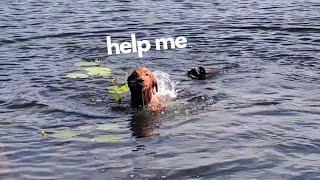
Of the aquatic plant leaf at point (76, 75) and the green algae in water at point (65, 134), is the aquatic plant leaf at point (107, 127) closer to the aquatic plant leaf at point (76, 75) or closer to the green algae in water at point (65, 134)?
the green algae in water at point (65, 134)

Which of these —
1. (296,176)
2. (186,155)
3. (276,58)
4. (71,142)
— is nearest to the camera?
(296,176)

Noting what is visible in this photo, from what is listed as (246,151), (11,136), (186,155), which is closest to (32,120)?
(11,136)

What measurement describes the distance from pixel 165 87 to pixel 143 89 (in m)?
2.13

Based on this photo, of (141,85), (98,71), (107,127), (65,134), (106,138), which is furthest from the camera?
(98,71)

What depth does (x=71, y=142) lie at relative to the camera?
8758 mm

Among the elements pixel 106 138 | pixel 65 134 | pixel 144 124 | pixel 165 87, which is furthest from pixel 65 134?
pixel 165 87

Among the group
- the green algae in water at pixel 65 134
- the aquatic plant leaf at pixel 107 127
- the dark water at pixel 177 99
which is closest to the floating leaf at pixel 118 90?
the dark water at pixel 177 99

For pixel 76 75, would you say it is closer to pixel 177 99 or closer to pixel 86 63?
pixel 86 63

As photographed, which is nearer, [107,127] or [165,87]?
[107,127]

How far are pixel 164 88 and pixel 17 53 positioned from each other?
5043mm

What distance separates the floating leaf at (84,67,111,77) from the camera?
13.4 meters

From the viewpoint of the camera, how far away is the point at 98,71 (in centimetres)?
1362

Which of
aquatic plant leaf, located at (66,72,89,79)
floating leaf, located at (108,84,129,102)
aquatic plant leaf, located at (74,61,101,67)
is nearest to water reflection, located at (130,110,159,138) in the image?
floating leaf, located at (108,84,129,102)

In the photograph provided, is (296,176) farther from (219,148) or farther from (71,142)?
(71,142)
